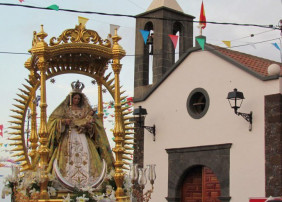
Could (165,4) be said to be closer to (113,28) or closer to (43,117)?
(113,28)

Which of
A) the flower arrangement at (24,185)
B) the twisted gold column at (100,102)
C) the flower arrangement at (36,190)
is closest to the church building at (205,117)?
the twisted gold column at (100,102)

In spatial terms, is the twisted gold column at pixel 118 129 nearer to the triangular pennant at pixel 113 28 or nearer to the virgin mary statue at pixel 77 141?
the triangular pennant at pixel 113 28

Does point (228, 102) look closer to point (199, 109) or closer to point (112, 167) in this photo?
point (199, 109)

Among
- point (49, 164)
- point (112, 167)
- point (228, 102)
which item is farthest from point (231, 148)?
point (49, 164)

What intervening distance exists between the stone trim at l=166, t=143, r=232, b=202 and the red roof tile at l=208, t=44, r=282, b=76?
7.70 ft

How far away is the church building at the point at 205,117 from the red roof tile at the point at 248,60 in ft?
0.20

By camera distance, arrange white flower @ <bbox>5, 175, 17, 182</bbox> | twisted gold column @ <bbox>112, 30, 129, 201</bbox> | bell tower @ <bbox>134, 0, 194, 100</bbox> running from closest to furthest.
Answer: white flower @ <bbox>5, 175, 17, 182</bbox>, twisted gold column @ <bbox>112, 30, 129, 201</bbox>, bell tower @ <bbox>134, 0, 194, 100</bbox>

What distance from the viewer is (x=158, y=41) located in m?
20.8

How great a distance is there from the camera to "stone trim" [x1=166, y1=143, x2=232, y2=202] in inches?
678

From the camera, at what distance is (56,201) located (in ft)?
32.1

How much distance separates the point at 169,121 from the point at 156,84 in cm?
149

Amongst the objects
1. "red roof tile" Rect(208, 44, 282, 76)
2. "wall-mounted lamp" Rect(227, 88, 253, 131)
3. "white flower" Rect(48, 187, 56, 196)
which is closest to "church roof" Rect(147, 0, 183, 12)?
"red roof tile" Rect(208, 44, 282, 76)

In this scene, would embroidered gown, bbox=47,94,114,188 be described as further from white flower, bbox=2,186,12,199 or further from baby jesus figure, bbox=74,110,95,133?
white flower, bbox=2,186,12,199

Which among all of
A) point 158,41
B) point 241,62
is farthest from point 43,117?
point 158,41
